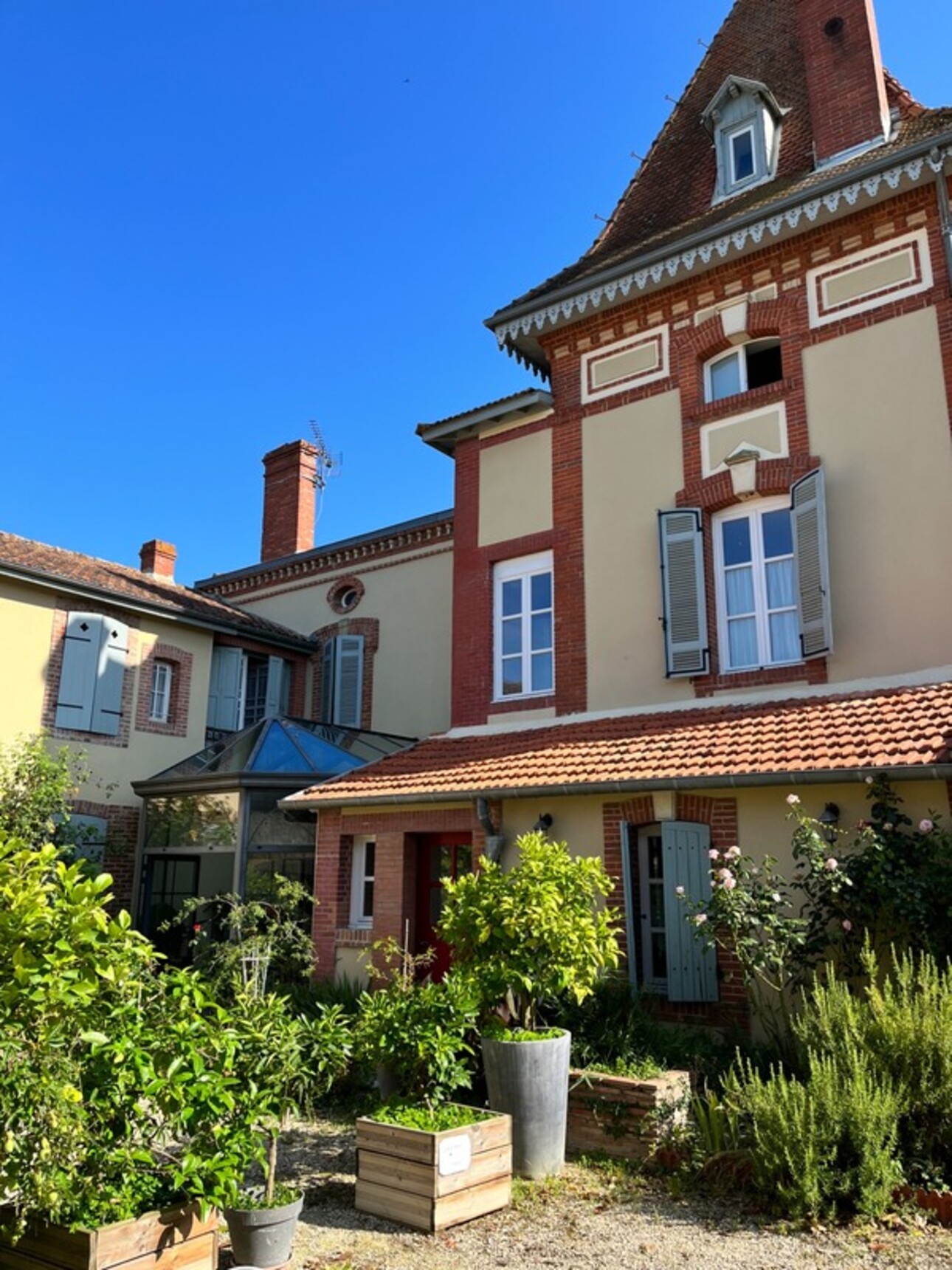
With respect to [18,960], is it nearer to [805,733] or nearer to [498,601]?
[805,733]

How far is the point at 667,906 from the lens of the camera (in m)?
9.18

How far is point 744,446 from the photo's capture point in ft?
36.2

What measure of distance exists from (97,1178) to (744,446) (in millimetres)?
9338

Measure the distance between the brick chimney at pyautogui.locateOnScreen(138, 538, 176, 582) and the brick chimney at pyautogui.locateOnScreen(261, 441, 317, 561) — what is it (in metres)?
2.09

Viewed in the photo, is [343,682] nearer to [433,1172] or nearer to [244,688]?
[244,688]

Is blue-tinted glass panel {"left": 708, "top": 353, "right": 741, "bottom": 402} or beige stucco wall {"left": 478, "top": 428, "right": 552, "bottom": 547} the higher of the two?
blue-tinted glass panel {"left": 708, "top": 353, "right": 741, "bottom": 402}

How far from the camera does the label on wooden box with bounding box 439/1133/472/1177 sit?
573 centimetres

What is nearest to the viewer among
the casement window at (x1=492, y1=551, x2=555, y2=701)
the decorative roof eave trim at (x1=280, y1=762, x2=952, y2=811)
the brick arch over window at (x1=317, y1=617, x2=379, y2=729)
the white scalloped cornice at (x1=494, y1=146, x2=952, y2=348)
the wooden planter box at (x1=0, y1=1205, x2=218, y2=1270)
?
the wooden planter box at (x1=0, y1=1205, x2=218, y2=1270)

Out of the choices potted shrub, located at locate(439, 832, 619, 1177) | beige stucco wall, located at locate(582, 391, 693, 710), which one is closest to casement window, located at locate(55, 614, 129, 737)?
beige stucco wall, located at locate(582, 391, 693, 710)

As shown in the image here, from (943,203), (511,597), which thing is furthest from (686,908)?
(943,203)

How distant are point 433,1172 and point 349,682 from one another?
13600 mm

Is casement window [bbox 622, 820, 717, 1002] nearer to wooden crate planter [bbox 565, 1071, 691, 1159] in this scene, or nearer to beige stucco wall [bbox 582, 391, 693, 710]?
wooden crate planter [bbox 565, 1071, 691, 1159]

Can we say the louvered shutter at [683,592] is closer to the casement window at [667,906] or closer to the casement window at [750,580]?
the casement window at [750,580]

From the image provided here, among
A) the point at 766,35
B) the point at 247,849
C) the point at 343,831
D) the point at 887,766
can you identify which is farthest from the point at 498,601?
the point at 766,35
